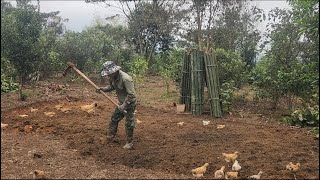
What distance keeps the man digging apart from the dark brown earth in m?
0.26

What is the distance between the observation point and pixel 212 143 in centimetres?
751

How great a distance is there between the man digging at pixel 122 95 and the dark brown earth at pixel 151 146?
0.86 ft

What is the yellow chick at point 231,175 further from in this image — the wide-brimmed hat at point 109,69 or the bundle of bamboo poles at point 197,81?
the bundle of bamboo poles at point 197,81

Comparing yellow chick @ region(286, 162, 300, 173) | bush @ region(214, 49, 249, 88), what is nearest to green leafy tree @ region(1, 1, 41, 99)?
bush @ region(214, 49, 249, 88)

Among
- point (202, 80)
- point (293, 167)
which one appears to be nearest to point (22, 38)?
point (202, 80)

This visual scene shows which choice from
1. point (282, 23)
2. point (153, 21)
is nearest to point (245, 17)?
point (153, 21)

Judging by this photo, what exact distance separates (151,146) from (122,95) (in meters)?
1.05

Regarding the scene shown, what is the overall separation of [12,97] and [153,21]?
13305 mm

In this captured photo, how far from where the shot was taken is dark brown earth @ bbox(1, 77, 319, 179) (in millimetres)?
6082

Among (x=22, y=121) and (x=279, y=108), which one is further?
(x=279, y=108)

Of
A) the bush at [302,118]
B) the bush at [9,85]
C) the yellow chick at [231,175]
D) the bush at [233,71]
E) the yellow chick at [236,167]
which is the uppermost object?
the bush at [233,71]

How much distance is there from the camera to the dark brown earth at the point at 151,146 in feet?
20.0

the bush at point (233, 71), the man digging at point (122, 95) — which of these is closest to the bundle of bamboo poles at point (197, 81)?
the bush at point (233, 71)

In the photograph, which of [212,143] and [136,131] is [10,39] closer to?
[136,131]
